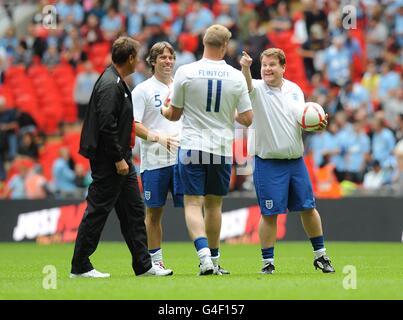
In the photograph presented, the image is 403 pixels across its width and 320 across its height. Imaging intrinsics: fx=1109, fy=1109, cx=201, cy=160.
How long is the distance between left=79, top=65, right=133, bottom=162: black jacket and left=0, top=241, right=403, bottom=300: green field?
1.31 metres

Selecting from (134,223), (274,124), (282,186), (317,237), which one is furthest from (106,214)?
(317,237)

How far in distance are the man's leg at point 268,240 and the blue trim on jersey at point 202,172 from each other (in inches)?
25.8

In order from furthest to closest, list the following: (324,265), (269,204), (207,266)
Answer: (324,265), (269,204), (207,266)

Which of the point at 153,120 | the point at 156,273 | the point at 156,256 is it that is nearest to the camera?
the point at 156,273

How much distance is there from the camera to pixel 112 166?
11.3 metres

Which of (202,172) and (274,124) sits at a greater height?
(274,124)

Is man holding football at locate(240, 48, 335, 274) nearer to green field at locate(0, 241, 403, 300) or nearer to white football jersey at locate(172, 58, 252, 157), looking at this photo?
white football jersey at locate(172, 58, 252, 157)

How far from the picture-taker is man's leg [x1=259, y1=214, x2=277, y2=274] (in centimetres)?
1184

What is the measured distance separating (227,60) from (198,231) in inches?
491

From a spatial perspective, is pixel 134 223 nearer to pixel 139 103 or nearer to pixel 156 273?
pixel 156 273

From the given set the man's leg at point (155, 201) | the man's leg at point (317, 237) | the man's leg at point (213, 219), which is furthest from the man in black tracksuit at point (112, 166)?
the man's leg at point (317, 237)

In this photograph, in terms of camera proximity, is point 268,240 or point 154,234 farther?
point 154,234

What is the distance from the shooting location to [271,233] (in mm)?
11891
